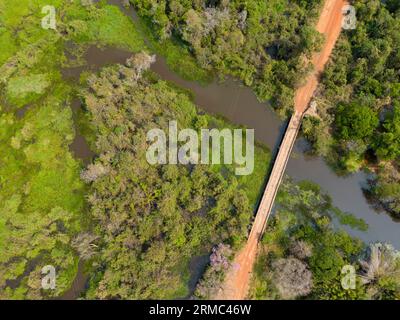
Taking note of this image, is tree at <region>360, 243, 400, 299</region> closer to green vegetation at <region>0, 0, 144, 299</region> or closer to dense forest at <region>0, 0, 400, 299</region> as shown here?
dense forest at <region>0, 0, 400, 299</region>

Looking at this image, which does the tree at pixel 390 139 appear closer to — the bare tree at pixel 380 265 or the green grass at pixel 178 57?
the bare tree at pixel 380 265

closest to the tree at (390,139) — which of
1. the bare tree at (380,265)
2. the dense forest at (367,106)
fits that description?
the dense forest at (367,106)

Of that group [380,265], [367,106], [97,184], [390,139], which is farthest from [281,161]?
[97,184]

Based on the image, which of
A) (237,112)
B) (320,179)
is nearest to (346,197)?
(320,179)

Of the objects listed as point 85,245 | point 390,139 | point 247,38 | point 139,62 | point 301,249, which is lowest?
point 85,245

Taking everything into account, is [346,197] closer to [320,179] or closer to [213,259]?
[320,179]

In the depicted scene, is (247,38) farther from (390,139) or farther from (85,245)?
(85,245)

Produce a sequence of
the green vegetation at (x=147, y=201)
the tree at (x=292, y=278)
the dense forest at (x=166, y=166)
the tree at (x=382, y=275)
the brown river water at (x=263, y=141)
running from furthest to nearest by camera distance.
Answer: the brown river water at (x=263, y=141)
the dense forest at (x=166, y=166)
the green vegetation at (x=147, y=201)
the tree at (x=292, y=278)
the tree at (x=382, y=275)
